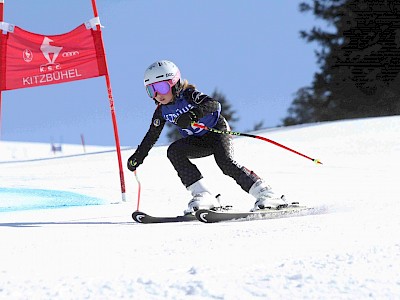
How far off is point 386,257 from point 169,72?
2.36 meters

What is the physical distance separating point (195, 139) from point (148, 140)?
1.23 ft

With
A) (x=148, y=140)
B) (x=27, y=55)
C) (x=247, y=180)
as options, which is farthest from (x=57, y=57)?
(x=247, y=180)

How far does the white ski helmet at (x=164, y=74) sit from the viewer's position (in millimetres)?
4059

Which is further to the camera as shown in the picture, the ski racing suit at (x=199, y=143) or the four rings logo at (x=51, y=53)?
the four rings logo at (x=51, y=53)

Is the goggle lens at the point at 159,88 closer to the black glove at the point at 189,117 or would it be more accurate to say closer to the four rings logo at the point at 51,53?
the black glove at the point at 189,117

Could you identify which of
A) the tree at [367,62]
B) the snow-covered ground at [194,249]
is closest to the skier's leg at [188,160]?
the snow-covered ground at [194,249]

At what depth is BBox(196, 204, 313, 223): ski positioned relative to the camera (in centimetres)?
378

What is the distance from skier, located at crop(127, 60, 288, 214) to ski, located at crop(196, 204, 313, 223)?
65mm

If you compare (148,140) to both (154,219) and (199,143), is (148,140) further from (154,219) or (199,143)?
(154,219)

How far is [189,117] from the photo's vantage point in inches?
155

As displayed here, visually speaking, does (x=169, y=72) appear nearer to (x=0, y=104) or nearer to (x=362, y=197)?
(x=362, y=197)

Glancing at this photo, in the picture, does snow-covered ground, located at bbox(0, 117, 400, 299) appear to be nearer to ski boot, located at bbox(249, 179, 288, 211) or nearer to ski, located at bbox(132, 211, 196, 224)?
ski, located at bbox(132, 211, 196, 224)

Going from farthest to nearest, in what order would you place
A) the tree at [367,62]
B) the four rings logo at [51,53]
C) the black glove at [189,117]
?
the tree at [367,62] < the four rings logo at [51,53] < the black glove at [189,117]

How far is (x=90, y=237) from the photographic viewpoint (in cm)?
314
